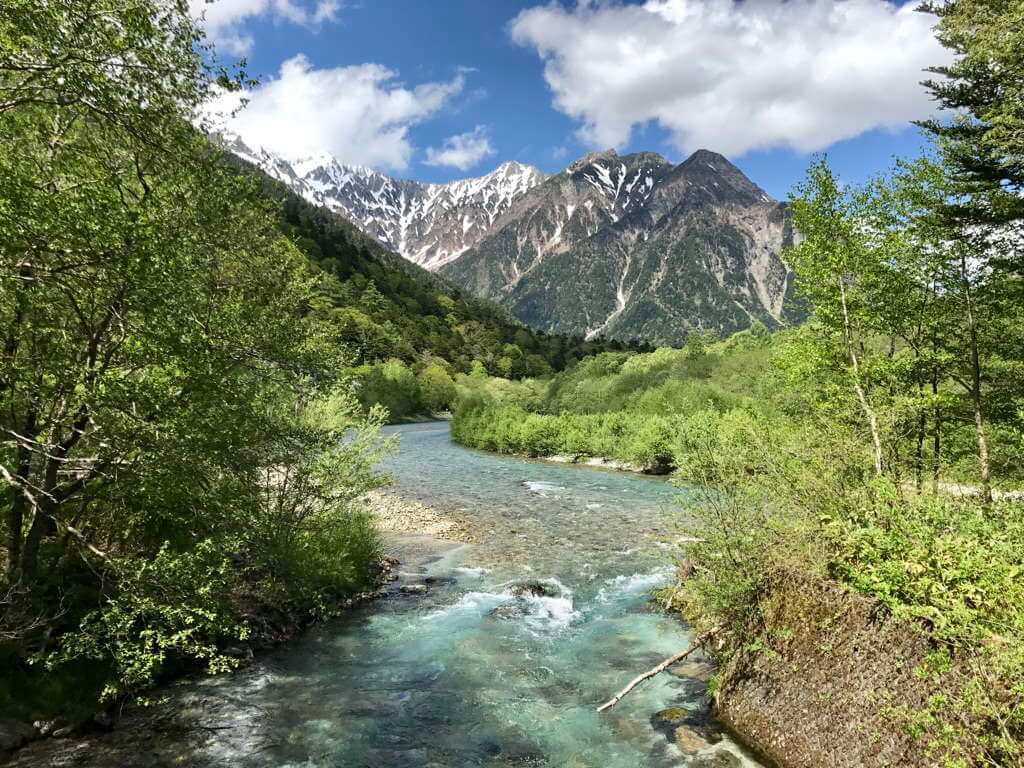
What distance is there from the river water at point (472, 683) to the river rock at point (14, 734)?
6.25 ft

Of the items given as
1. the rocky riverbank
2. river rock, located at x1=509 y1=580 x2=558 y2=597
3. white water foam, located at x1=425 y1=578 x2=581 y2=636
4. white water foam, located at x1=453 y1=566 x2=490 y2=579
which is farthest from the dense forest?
the rocky riverbank

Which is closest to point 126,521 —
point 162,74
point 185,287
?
point 185,287

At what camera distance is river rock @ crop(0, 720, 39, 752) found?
9144 mm

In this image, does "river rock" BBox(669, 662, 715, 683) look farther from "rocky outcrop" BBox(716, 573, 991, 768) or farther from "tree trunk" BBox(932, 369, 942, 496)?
"tree trunk" BBox(932, 369, 942, 496)

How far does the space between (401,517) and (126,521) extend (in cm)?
1946

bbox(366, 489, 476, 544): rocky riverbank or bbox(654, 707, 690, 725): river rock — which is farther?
bbox(366, 489, 476, 544): rocky riverbank

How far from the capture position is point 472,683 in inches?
511

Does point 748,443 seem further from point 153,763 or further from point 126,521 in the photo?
point 126,521

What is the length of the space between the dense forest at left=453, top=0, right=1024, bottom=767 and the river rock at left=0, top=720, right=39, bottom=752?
40.9 feet

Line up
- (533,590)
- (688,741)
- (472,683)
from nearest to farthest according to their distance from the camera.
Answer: (688,741) < (472,683) < (533,590)

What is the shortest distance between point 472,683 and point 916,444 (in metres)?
14.4

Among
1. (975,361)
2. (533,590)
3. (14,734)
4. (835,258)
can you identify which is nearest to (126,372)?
(14,734)

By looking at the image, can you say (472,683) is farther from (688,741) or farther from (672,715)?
(688,741)

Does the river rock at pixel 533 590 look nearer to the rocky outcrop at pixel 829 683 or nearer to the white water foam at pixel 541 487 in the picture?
the rocky outcrop at pixel 829 683
